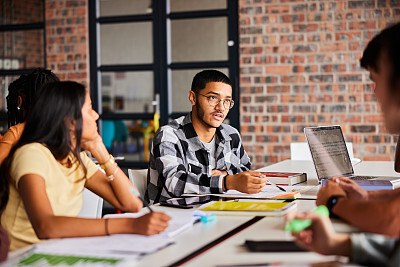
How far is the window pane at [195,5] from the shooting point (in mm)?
5262

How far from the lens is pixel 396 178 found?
2.79 meters

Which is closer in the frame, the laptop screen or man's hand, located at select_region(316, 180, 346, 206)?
man's hand, located at select_region(316, 180, 346, 206)

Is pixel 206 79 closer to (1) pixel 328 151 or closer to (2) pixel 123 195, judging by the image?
(1) pixel 328 151

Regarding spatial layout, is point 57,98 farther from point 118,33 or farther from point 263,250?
point 118,33

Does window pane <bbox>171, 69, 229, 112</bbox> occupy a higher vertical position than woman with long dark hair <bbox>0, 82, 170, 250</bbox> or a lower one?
Result: higher

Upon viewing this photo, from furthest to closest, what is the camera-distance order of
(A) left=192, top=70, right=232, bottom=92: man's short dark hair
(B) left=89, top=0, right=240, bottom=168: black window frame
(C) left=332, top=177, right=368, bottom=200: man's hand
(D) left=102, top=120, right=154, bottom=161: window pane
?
1. (D) left=102, top=120, right=154, bottom=161: window pane
2. (B) left=89, top=0, right=240, bottom=168: black window frame
3. (A) left=192, top=70, right=232, bottom=92: man's short dark hair
4. (C) left=332, top=177, right=368, bottom=200: man's hand

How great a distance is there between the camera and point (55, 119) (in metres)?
1.78

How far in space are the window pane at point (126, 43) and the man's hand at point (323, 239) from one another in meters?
4.42

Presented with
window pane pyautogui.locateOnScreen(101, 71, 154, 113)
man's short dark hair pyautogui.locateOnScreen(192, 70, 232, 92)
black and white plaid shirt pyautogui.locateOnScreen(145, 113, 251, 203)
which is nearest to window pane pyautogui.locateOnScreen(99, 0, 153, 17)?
window pane pyautogui.locateOnScreen(101, 71, 154, 113)

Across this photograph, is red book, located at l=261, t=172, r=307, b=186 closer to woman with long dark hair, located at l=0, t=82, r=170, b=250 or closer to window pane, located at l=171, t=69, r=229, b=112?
woman with long dark hair, located at l=0, t=82, r=170, b=250

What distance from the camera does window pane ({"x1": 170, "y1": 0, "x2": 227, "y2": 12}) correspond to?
5262 millimetres

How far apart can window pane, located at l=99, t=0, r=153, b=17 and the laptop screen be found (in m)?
3.24

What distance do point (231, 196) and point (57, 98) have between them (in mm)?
922

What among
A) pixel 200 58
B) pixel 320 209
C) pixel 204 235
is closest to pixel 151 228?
pixel 204 235
